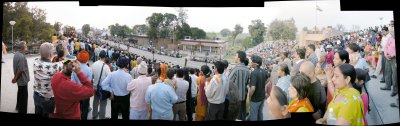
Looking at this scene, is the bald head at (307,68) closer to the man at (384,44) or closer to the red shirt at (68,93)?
the man at (384,44)

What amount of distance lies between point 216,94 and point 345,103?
2.16 m

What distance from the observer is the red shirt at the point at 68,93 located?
17.9ft

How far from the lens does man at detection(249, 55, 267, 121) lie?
6.36m

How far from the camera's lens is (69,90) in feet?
18.0

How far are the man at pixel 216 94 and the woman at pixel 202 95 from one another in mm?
73

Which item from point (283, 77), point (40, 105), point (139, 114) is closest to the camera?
point (40, 105)

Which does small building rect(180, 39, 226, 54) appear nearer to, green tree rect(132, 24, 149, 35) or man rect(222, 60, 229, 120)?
man rect(222, 60, 229, 120)

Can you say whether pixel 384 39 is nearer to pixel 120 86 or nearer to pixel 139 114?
pixel 139 114

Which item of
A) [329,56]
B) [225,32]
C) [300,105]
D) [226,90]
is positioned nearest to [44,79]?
[226,90]

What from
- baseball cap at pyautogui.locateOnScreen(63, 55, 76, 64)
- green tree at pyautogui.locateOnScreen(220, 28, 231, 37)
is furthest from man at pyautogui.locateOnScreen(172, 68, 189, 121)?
baseball cap at pyautogui.locateOnScreen(63, 55, 76, 64)

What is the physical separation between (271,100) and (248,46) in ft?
3.55

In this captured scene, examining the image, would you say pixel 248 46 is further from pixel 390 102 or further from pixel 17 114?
pixel 17 114

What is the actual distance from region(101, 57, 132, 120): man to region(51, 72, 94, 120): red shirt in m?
0.60

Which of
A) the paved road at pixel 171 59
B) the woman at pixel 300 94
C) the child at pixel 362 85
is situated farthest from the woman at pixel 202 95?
the child at pixel 362 85
